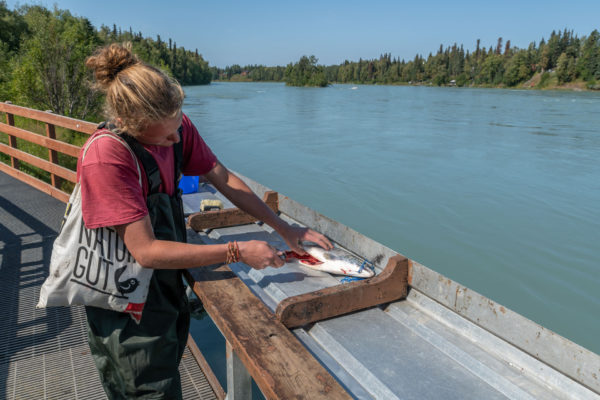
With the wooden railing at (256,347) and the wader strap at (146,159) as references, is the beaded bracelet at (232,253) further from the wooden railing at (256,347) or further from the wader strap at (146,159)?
the wader strap at (146,159)

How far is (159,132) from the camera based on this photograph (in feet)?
5.26

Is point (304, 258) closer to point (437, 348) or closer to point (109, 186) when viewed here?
point (437, 348)

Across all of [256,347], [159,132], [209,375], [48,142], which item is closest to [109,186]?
[159,132]

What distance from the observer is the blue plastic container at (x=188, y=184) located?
473 cm

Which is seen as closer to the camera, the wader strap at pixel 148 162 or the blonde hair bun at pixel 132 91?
the blonde hair bun at pixel 132 91

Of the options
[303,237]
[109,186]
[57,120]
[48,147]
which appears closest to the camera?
[109,186]

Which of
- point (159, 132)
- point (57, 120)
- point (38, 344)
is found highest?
point (159, 132)

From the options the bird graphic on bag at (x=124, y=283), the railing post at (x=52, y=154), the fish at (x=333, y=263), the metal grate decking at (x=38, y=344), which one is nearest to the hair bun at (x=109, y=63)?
the bird graphic on bag at (x=124, y=283)

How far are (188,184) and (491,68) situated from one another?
10732 centimetres

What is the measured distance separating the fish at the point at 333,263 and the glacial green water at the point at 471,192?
273 cm

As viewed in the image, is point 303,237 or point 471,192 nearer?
point 303,237

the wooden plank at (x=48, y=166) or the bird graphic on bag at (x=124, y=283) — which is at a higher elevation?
the bird graphic on bag at (x=124, y=283)

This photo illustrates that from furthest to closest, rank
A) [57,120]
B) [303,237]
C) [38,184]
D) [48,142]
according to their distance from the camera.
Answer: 1. [38,184]
2. [48,142]
3. [57,120]
4. [303,237]

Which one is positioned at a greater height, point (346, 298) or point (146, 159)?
point (146, 159)
